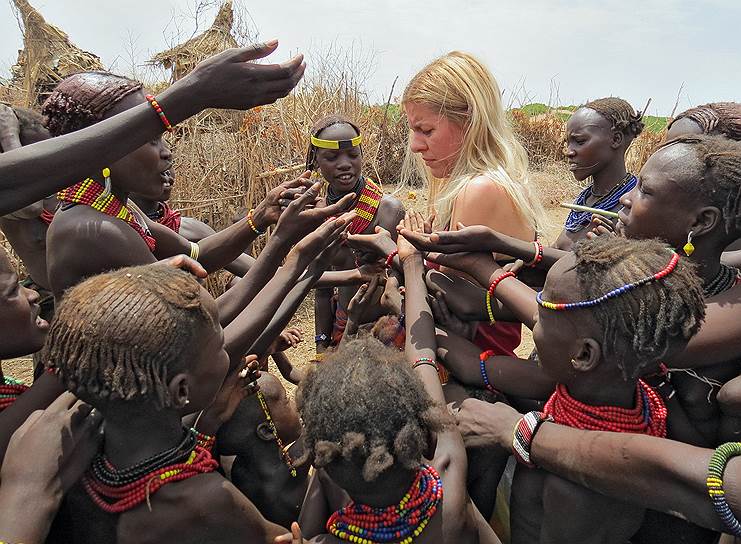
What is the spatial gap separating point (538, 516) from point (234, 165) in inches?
250

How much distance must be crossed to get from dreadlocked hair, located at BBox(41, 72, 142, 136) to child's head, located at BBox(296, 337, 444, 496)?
1367 mm

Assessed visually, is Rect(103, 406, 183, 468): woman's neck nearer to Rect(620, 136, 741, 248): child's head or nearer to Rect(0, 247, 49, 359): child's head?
Rect(0, 247, 49, 359): child's head

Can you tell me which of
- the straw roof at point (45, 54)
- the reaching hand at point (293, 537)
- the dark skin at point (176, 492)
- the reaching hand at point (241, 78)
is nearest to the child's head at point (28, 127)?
the reaching hand at point (241, 78)

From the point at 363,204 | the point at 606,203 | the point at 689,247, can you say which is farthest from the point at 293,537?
the point at 363,204

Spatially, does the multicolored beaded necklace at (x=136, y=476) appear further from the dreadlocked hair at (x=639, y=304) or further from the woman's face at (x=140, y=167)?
the dreadlocked hair at (x=639, y=304)

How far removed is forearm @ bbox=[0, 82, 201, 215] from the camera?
1.88m

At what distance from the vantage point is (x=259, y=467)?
2.37 m

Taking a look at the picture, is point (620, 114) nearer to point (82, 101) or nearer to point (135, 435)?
point (82, 101)

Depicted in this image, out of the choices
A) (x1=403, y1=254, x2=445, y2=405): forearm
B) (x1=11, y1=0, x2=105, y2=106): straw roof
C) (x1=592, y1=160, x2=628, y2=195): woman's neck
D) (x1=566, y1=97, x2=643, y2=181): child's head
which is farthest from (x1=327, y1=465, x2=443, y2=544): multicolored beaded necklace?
(x1=11, y1=0, x2=105, y2=106): straw roof

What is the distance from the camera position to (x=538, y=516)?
1953 mm

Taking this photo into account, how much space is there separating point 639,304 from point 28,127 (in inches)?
151

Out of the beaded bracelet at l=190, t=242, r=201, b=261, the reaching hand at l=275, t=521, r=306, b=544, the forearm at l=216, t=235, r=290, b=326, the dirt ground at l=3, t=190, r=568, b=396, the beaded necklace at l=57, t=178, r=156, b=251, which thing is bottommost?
the dirt ground at l=3, t=190, r=568, b=396

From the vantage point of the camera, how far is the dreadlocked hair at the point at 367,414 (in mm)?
1597

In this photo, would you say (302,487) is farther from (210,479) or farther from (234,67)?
(234,67)
